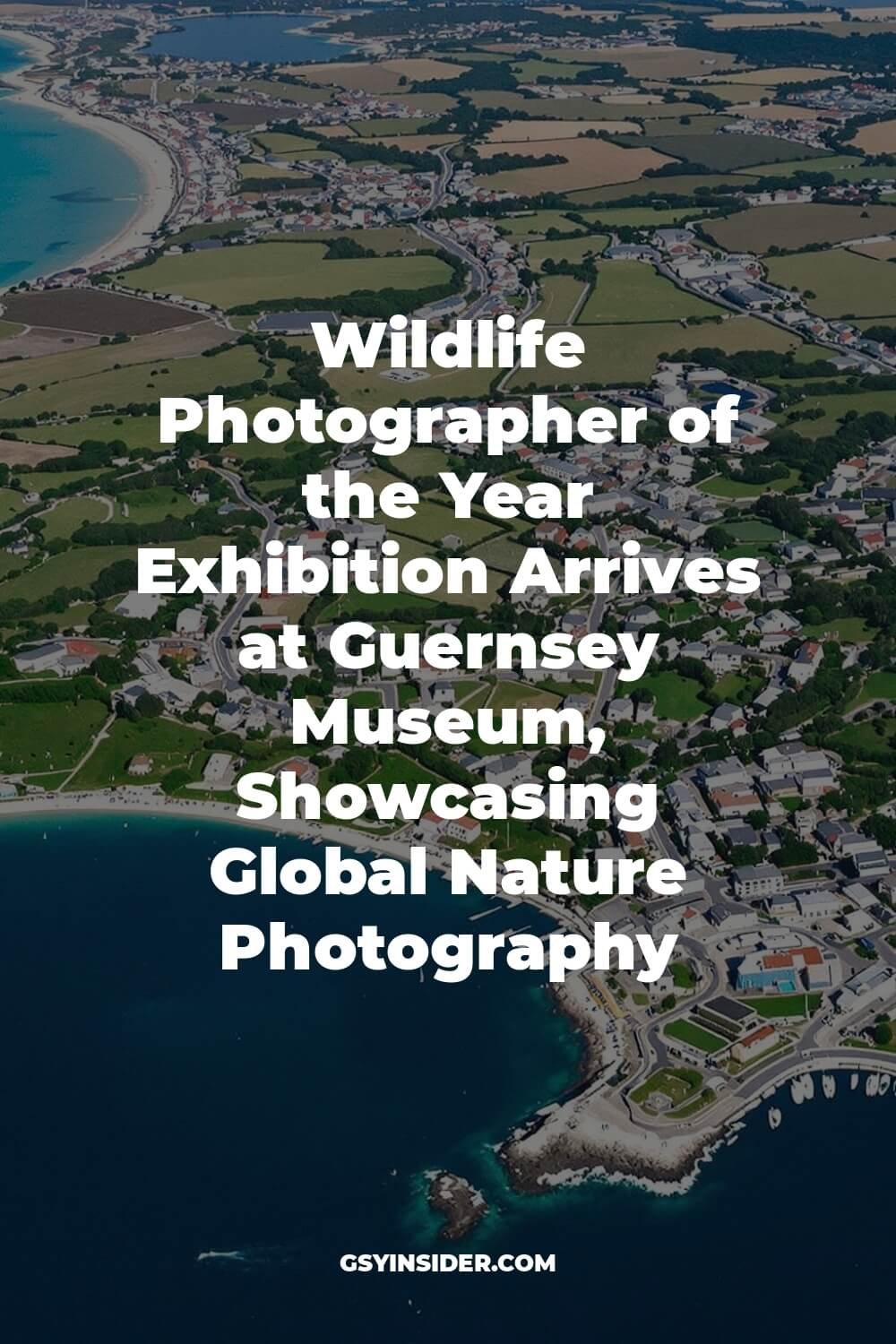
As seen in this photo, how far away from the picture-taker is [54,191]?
113m

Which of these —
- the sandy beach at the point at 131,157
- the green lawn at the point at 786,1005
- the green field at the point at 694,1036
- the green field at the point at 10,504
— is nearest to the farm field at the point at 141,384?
the green field at the point at 10,504

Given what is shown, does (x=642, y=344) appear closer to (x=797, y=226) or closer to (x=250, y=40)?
(x=797, y=226)

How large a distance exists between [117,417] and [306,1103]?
42011 mm

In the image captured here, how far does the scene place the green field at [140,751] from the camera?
4412 cm

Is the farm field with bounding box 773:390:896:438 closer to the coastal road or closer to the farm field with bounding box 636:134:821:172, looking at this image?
the coastal road

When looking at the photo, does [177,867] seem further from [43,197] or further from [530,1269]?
[43,197]

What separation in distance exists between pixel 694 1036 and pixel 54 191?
93.2 m

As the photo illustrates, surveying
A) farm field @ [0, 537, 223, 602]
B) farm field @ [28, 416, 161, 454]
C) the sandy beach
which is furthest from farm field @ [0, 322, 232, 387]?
farm field @ [0, 537, 223, 602]

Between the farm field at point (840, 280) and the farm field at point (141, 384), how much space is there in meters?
27.6

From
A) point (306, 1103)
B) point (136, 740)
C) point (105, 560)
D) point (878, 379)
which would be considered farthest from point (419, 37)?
point (306, 1103)

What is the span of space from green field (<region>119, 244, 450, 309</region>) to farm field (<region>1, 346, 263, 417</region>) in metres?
9.80

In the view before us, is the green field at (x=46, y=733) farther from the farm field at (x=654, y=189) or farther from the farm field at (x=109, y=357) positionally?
the farm field at (x=654, y=189)

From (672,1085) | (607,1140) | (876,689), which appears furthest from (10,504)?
(607,1140)

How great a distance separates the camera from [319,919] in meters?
38.6
